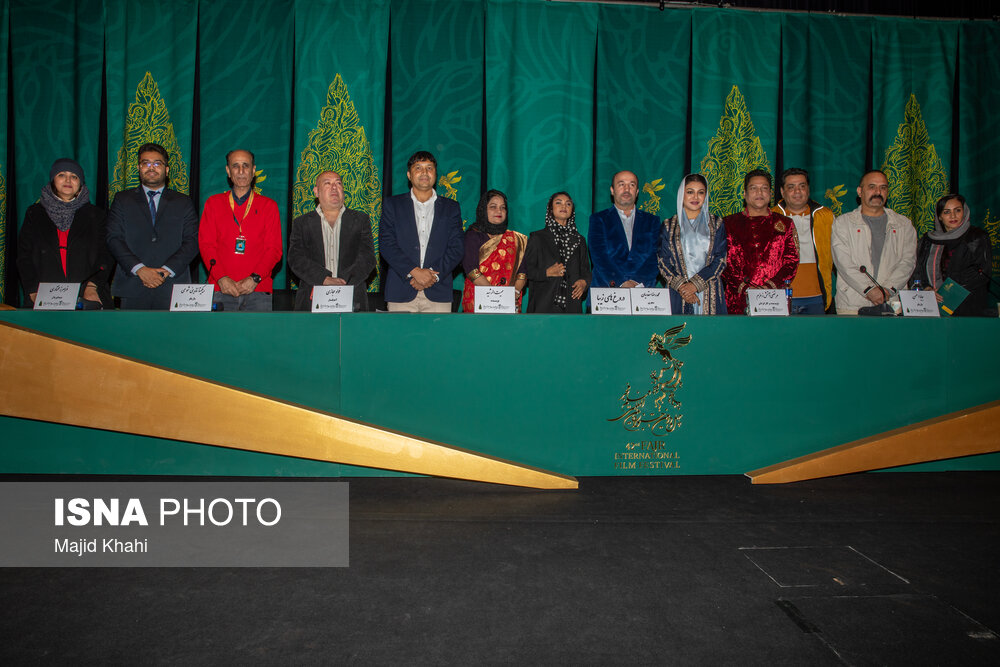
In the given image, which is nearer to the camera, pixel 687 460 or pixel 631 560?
pixel 631 560

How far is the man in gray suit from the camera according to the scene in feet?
9.75

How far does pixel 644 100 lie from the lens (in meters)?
4.28

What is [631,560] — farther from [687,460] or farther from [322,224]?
[322,224]

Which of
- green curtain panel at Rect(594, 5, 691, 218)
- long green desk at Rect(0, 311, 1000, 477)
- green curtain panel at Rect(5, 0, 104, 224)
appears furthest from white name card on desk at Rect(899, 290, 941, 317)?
green curtain panel at Rect(5, 0, 104, 224)

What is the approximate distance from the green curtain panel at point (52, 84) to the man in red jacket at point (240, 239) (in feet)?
6.24

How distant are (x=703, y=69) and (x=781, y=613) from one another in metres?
4.17

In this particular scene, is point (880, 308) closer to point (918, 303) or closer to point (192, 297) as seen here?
point (918, 303)

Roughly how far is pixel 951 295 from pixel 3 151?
6.33 meters

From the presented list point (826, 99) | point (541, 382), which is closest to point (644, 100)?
point (826, 99)

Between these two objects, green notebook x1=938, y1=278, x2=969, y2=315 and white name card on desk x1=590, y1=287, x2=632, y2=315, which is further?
green notebook x1=938, y1=278, x2=969, y2=315

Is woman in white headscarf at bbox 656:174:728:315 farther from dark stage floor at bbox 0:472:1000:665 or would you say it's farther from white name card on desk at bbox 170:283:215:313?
white name card on desk at bbox 170:283:215:313

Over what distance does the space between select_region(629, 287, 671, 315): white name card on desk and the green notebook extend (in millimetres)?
1797

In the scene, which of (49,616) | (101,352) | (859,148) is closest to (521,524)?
(49,616)

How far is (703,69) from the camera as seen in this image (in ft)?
14.1
